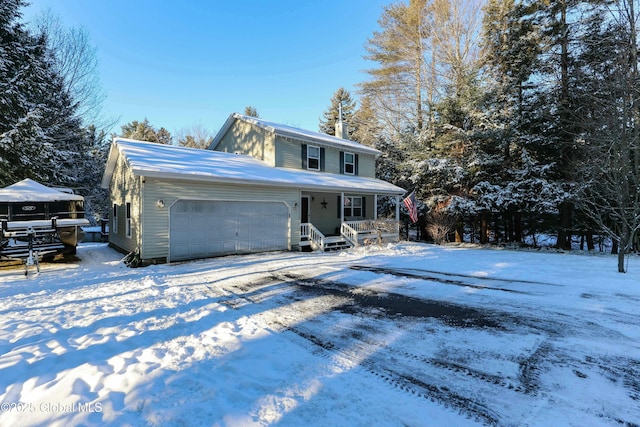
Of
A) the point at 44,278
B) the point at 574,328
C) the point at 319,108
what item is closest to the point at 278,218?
the point at 44,278

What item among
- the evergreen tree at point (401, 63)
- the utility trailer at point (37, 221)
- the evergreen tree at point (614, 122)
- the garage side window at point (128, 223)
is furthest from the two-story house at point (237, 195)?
the evergreen tree at point (614, 122)

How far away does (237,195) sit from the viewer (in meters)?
10.8

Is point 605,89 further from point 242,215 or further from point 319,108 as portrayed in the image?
point 319,108

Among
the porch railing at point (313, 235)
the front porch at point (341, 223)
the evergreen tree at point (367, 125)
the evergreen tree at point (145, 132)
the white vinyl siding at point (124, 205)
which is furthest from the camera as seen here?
the evergreen tree at point (145, 132)

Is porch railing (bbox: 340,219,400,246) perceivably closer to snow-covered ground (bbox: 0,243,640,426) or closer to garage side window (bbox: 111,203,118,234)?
snow-covered ground (bbox: 0,243,640,426)

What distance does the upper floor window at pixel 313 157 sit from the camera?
15.6 meters

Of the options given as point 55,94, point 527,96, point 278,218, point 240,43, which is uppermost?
point 240,43

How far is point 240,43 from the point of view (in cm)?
1898

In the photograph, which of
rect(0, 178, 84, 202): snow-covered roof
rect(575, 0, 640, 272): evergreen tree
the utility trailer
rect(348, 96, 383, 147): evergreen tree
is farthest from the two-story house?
rect(575, 0, 640, 272): evergreen tree

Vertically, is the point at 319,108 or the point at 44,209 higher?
the point at 319,108

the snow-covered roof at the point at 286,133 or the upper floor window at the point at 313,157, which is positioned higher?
the snow-covered roof at the point at 286,133

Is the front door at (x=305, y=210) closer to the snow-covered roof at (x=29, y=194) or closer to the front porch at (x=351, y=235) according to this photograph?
the front porch at (x=351, y=235)

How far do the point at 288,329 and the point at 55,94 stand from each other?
78.2 ft

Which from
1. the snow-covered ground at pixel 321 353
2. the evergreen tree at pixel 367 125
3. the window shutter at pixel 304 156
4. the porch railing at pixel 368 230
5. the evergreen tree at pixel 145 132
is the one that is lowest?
the snow-covered ground at pixel 321 353
